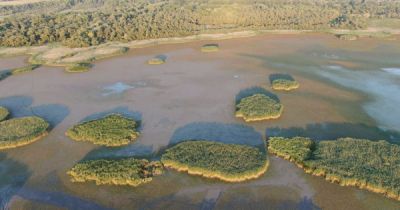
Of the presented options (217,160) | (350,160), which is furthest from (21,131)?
(350,160)

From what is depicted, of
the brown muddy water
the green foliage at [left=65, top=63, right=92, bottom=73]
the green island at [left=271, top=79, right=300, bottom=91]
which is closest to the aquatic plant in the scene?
the brown muddy water

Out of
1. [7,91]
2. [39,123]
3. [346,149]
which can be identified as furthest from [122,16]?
[346,149]

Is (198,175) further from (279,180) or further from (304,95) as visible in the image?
(304,95)

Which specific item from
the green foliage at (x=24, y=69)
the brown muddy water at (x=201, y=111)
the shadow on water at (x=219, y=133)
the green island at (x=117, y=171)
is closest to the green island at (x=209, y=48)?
the brown muddy water at (x=201, y=111)

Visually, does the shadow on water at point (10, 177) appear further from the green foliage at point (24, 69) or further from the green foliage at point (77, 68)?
the green foliage at point (24, 69)

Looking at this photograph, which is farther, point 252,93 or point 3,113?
point 252,93

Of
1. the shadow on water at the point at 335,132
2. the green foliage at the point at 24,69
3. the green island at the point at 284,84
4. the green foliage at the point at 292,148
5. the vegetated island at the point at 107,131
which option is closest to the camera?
the green foliage at the point at 292,148

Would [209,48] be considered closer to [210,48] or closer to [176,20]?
[210,48]
